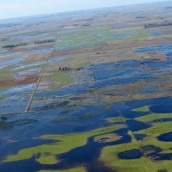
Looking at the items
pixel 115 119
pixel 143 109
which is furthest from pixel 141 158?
pixel 143 109

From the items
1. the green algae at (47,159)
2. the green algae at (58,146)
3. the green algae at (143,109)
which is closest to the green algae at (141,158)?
the green algae at (58,146)

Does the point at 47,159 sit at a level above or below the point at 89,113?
below

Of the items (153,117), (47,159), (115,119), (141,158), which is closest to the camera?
(141,158)

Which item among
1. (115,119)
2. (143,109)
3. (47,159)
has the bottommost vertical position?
(47,159)

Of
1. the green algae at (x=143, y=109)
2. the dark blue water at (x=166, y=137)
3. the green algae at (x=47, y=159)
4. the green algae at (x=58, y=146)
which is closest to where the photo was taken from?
the green algae at (x=47, y=159)

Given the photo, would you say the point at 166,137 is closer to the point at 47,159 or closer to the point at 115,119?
the point at 115,119

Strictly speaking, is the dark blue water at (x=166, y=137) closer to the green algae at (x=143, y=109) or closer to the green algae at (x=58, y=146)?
the green algae at (x=58, y=146)

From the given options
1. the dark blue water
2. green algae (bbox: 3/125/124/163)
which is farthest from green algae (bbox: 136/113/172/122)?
the dark blue water

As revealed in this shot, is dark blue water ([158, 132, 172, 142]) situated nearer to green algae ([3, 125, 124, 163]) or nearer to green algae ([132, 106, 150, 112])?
green algae ([3, 125, 124, 163])

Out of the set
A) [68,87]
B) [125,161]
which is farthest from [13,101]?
[125,161]
